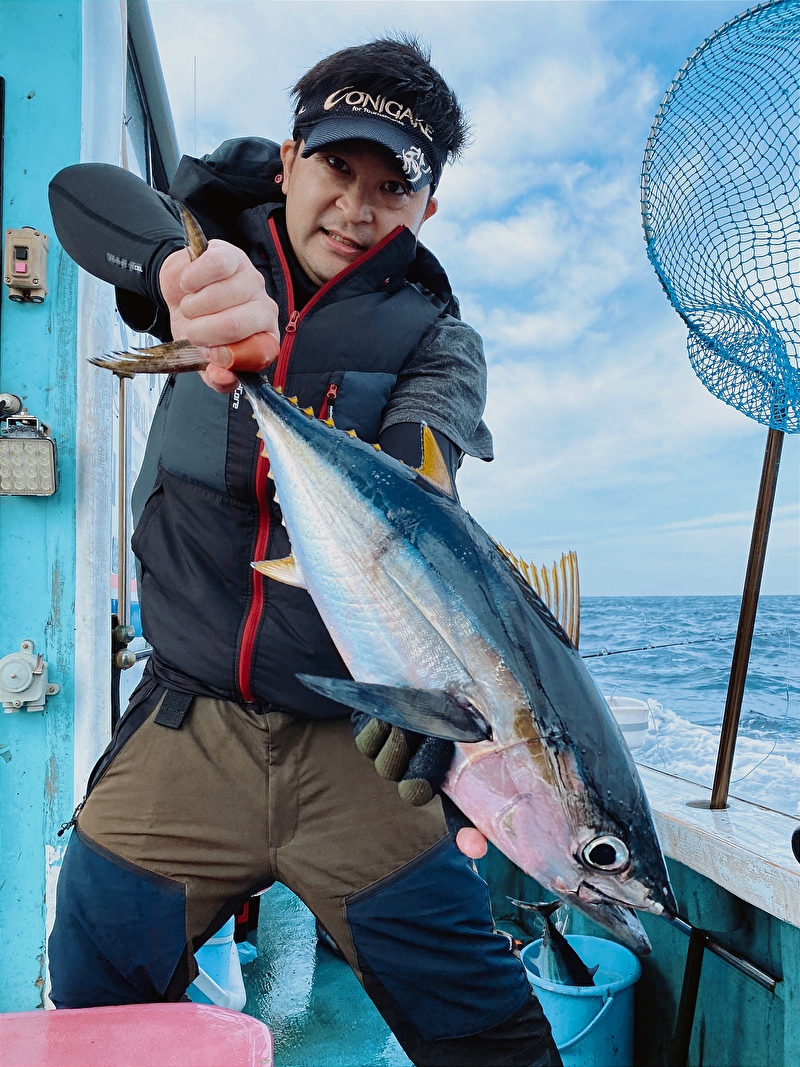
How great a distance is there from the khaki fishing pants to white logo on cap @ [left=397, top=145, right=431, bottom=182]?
1342mm

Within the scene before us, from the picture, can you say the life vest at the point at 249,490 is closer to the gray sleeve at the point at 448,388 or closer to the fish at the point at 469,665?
the gray sleeve at the point at 448,388

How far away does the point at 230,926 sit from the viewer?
9.61ft

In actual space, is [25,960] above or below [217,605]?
below

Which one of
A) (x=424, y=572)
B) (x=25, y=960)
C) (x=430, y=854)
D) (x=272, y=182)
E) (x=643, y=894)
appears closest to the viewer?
(x=643, y=894)

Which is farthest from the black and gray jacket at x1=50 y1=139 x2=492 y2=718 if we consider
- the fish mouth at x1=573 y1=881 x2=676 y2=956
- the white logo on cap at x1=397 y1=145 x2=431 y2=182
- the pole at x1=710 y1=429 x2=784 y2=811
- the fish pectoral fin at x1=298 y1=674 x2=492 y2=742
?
the pole at x1=710 y1=429 x2=784 y2=811

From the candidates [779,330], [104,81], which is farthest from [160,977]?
[104,81]

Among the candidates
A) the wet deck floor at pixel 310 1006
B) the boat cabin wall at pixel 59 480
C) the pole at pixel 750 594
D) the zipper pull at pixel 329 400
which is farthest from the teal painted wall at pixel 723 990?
the boat cabin wall at pixel 59 480

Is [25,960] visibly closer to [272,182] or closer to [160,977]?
[160,977]

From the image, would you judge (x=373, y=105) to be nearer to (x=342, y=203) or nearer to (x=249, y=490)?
(x=342, y=203)

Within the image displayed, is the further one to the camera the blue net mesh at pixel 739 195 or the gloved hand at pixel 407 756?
the blue net mesh at pixel 739 195

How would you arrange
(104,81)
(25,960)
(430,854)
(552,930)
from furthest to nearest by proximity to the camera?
(104,81), (25,960), (430,854), (552,930)

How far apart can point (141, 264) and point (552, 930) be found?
66.6 inches

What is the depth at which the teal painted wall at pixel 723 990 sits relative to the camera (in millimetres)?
2340

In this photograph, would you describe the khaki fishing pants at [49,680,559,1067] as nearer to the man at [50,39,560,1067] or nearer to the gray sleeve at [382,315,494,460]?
the man at [50,39,560,1067]
